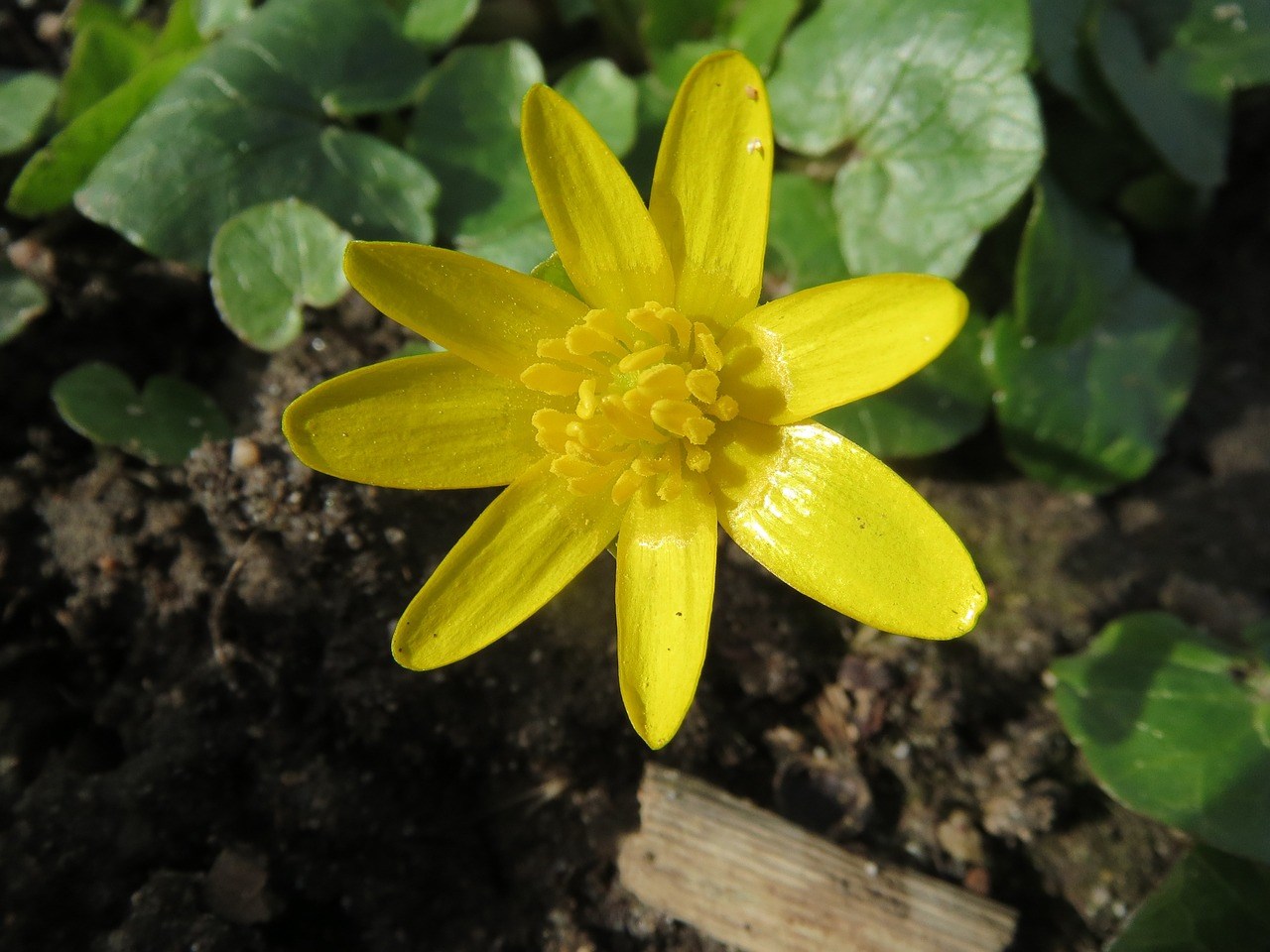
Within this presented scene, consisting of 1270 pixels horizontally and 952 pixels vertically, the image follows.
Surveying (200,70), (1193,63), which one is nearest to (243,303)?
(200,70)

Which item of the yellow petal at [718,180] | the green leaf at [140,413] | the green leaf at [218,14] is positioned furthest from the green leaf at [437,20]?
the yellow petal at [718,180]

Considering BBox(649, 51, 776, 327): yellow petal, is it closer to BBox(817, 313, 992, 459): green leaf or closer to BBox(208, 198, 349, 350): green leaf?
BBox(817, 313, 992, 459): green leaf

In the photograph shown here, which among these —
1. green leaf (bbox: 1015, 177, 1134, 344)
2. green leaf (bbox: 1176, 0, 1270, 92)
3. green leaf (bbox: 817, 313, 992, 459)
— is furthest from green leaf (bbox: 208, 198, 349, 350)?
green leaf (bbox: 1176, 0, 1270, 92)

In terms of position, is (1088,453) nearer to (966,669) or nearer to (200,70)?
(966,669)

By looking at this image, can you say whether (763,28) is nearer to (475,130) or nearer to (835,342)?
(475,130)

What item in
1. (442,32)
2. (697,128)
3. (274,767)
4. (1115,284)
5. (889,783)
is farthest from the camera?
(1115,284)

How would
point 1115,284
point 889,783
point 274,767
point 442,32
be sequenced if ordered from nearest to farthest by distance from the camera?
point 274,767 → point 889,783 → point 442,32 → point 1115,284

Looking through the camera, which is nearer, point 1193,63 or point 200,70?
point 200,70
